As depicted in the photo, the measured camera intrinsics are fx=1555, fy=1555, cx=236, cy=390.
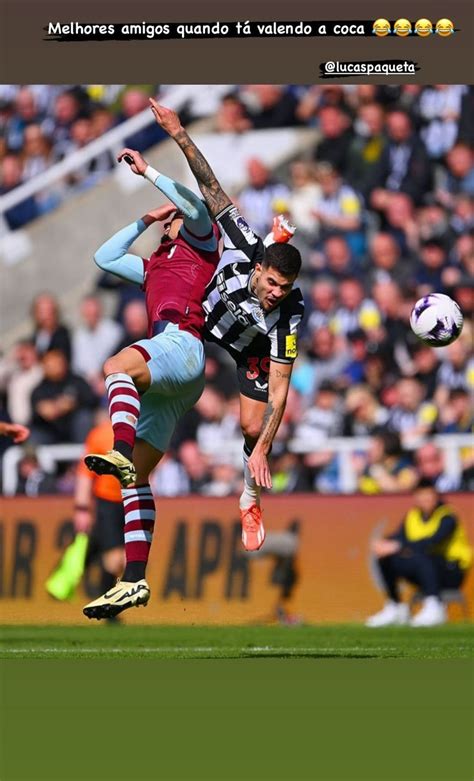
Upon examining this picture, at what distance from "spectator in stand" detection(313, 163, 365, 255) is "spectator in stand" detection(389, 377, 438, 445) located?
2232 mm

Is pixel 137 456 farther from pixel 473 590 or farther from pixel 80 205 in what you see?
pixel 80 205

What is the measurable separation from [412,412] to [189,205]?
690cm

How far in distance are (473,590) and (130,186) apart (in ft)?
25.5

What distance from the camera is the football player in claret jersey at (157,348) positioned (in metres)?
A: 10.4

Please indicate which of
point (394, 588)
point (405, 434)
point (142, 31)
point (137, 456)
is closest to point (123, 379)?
point (137, 456)

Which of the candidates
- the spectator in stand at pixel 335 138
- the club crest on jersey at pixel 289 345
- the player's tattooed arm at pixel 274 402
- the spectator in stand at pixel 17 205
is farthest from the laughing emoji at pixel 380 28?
the spectator in stand at pixel 17 205

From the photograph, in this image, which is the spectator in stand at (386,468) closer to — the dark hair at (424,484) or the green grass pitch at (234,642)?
the dark hair at (424,484)

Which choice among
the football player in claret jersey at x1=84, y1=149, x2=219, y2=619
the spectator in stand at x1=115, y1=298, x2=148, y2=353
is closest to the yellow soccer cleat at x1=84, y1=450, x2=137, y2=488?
the football player in claret jersey at x1=84, y1=149, x2=219, y2=619

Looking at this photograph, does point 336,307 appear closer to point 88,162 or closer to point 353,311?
point 353,311

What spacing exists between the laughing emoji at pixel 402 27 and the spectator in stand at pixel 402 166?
612 centimetres

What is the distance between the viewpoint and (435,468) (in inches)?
637

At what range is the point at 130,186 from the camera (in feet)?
67.3

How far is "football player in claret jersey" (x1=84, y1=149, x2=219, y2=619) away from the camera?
10.4 m

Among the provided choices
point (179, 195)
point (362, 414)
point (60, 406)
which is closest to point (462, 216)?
point (362, 414)
